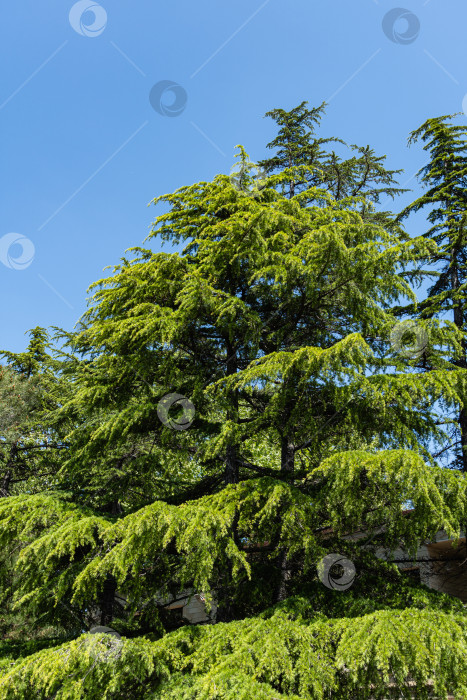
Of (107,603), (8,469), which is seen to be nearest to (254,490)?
(107,603)

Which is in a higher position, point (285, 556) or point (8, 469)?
point (8, 469)

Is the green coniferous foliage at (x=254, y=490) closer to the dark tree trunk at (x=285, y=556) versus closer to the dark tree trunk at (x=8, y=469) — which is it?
the dark tree trunk at (x=285, y=556)

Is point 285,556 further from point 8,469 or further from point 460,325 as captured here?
point 8,469

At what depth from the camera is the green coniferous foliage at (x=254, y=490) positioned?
4.30 meters

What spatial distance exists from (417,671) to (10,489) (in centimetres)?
1270

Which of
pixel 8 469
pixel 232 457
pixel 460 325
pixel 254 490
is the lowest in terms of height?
pixel 254 490

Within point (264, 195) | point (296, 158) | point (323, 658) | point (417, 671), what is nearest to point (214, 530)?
point (323, 658)

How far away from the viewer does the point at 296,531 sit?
5.19 metres

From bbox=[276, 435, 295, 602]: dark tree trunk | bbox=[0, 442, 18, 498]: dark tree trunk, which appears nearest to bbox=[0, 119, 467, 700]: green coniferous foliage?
bbox=[276, 435, 295, 602]: dark tree trunk

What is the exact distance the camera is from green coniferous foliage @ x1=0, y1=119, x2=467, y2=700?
4297mm

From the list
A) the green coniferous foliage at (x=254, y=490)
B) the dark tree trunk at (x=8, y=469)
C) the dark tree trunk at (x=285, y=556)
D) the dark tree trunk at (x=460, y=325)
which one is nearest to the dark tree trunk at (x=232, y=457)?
the green coniferous foliage at (x=254, y=490)

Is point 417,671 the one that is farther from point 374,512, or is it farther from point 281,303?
point 281,303

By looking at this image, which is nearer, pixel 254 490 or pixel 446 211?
pixel 254 490

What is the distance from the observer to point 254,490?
5.43 metres
